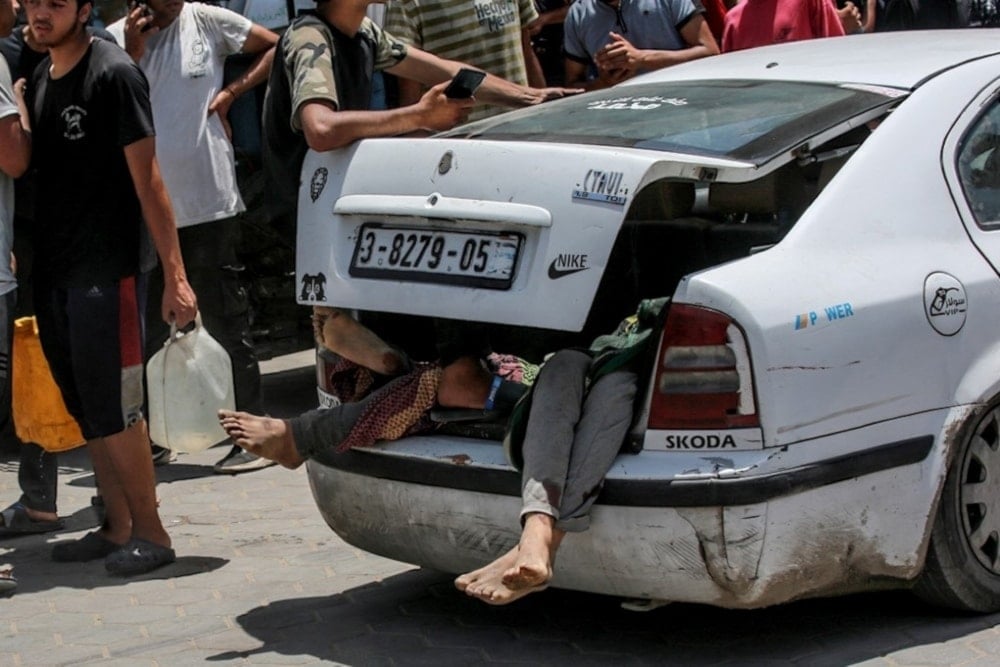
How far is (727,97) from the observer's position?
5035 mm

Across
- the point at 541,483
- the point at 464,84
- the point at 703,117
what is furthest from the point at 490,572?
the point at 464,84

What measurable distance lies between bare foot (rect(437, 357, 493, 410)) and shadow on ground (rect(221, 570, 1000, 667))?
65 cm

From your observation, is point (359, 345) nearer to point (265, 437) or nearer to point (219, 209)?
point (265, 437)

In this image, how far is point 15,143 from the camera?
5.60m

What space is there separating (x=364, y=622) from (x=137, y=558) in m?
1.09

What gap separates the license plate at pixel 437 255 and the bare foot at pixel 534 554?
608mm

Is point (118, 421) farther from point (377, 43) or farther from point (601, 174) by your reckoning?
point (601, 174)

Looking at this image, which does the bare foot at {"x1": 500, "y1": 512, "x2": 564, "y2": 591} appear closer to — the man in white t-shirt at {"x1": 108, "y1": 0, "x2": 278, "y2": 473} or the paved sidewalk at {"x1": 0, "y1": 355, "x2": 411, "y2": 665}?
the paved sidewalk at {"x1": 0, "y1": 355, "x2": 411, "y2": 665}

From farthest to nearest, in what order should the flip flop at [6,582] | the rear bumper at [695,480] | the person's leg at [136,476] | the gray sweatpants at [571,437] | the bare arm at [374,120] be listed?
the person's leg at [136,476] < the flip flop at [6,582] < the bare arm at [374,120] < the gray sweatpants at [571,437] < the rear bumper at [695,480]

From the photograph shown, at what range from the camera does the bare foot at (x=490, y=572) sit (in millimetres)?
4215

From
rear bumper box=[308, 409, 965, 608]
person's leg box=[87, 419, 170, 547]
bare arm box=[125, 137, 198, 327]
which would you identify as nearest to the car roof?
rear bumper box=[308, 409, 965, 608]

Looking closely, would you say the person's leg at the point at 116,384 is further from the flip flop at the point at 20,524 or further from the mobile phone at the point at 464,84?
the mobile phone at the point at 464,84

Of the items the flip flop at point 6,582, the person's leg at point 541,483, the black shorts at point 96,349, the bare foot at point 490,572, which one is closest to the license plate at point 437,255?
the person's leg at point 541,483

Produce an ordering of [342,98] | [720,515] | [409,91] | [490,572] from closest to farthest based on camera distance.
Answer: [720,515] → [490,572] → [342,98] → [409,91]
